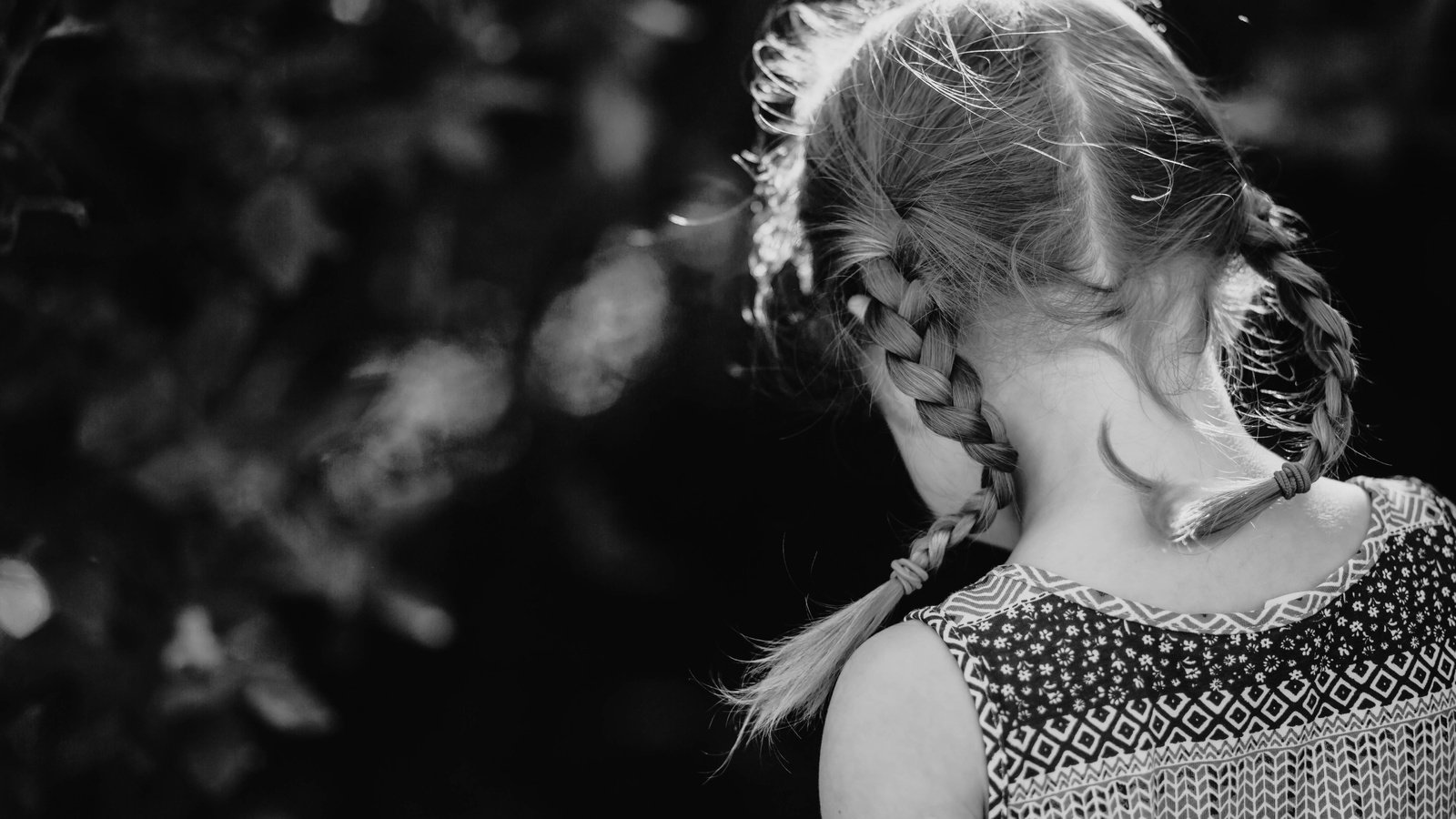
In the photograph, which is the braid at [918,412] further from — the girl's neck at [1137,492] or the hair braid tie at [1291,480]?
the hair braid tie at [1291,480]

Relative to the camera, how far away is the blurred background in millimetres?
1141

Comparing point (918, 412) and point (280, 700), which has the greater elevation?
point (918, 412)

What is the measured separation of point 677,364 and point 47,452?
751mm

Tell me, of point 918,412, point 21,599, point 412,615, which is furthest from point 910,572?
point 21,599

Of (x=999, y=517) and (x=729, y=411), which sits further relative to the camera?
(x=729, y=411)

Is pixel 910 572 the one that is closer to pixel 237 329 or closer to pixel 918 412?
pixel 918 412

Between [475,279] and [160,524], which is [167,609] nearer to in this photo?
[160,524]

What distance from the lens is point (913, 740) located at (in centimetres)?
92

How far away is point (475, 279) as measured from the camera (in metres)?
1.27

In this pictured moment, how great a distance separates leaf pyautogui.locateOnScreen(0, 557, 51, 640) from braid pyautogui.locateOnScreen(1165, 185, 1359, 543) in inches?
45.4

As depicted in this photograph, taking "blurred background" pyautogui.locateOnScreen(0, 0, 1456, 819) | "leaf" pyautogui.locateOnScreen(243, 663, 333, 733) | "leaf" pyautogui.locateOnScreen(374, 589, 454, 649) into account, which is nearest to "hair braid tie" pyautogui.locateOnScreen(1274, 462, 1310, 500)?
"blurred background" pyautogui.locateOnScreen(0, 0, 1456, 819)

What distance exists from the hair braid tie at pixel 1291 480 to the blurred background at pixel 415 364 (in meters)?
0.54

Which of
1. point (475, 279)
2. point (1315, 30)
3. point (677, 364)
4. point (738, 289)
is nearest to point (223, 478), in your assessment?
point (475, 279)

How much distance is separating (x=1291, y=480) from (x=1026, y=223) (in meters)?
0.34
